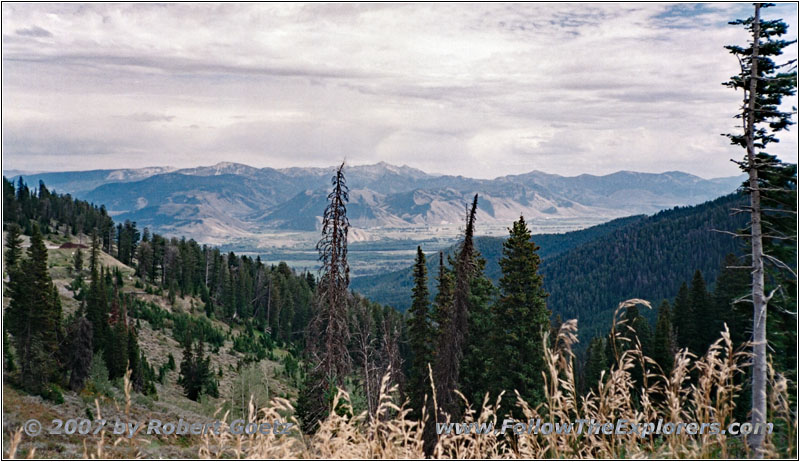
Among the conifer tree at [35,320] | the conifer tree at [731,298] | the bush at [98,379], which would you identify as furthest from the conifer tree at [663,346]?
the conifer tree at [35,320]

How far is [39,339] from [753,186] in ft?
111

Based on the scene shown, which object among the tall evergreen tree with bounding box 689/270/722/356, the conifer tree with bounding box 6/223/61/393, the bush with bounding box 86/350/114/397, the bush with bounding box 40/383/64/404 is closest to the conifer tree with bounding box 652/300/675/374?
the tall evergreen tree with bounding box 689/270/722/356

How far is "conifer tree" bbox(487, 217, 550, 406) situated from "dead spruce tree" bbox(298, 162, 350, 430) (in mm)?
7672

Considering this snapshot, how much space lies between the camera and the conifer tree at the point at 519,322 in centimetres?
2225

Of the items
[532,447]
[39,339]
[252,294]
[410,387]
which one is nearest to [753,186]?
[532,447]

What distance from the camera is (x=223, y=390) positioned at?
47562mm

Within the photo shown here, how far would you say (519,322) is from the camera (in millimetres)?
22797

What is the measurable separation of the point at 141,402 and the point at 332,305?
20.3m

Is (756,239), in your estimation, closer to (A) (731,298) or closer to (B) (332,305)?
(B) (332,305)

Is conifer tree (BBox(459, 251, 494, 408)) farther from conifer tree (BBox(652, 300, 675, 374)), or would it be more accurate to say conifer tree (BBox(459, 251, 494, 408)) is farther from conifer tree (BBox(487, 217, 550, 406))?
conifer tree (BBox(652, 300, 675, 374))

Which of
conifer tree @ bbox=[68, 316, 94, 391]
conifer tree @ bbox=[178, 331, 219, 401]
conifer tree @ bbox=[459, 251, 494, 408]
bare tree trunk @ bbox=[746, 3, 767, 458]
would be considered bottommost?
conifer tree @ bbox=[178, 331, 219, 401]

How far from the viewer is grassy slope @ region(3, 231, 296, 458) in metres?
17.1

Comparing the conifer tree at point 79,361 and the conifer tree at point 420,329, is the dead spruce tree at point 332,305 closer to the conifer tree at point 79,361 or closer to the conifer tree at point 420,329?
the conifer tree at point 420,329

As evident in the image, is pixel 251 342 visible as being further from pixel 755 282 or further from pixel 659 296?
pixel 659 296
